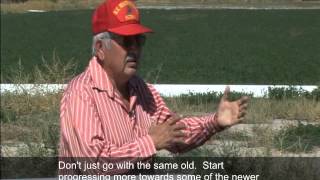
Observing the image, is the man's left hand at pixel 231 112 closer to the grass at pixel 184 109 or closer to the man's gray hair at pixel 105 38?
the man's gray hair at pixel 105 38

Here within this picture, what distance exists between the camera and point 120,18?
8.95 feet

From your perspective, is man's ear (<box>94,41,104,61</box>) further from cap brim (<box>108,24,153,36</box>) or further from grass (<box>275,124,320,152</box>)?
grass (<box>275,124,320,152</box>)

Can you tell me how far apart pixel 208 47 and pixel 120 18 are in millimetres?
22642

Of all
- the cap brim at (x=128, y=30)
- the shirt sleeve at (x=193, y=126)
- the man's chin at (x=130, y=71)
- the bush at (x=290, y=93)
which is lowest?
the bush at (x=290, y=93)

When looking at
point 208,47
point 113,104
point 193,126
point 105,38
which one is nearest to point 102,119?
point 113,104

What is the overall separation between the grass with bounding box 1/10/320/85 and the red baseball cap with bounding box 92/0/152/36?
562 cm

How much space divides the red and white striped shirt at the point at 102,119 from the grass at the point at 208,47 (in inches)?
216

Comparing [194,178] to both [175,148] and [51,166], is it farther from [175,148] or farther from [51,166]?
[51,166]

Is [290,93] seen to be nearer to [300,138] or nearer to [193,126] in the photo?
[300,138]

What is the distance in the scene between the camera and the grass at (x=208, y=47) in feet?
48.7

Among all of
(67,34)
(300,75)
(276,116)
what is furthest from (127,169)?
(67,34)

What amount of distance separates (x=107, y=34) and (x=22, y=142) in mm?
4611

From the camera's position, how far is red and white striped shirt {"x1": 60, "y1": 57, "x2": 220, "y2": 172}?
8.63 feet

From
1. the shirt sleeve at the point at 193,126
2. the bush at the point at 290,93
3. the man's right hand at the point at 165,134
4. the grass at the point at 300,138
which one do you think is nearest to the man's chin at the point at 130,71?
the man's right hand at the point at 165,134
